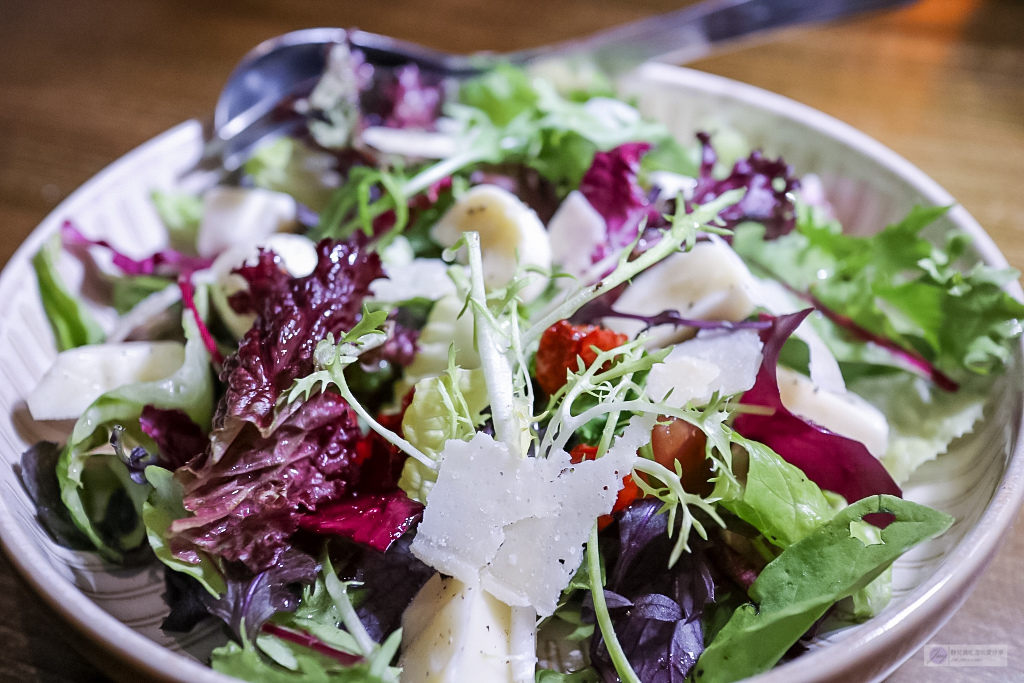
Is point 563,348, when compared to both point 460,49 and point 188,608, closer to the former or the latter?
point 188,608

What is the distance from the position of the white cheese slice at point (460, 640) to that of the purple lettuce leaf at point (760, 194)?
0.77 metres

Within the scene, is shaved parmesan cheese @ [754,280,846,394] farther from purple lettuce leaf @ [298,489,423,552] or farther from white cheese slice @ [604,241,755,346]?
purple lettuce leaf @ [298,489,423,552]

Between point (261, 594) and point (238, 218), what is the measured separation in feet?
2.60

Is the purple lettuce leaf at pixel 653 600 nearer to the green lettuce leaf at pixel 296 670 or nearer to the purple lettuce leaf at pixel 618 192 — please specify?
the green lettuce leaf at pixel 296 670

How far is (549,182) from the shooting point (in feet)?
4.56

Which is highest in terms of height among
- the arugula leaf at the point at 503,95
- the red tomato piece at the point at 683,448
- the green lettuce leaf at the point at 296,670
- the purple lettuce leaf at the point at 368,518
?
the arugula leaf at the point at 503,95

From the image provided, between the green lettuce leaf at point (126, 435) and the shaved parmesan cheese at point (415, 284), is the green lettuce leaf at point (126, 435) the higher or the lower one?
the lower one

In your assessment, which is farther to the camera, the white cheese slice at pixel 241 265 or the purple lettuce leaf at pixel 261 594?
the white cheese slice at pixel 241 265

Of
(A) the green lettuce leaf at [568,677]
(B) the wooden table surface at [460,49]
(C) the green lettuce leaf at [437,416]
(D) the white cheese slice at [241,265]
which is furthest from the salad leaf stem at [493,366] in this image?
(B) the wooden table surface at [460,49]

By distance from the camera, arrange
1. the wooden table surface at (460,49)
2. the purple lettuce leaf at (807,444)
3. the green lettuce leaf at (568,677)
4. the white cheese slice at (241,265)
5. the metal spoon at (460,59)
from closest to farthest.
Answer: the green lettuce leaf at (568,677), the purple lettuce leaf at (807,444), the white cheese slice at (241,265), the metal spoon at (460,59), the wooden table surface at (460,49)

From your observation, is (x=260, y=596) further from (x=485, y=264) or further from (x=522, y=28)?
(x=522, y=28)

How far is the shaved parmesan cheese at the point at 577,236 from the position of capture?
1169mm

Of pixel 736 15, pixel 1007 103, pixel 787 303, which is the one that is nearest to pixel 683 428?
pixel 787 303

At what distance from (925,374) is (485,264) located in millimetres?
674
